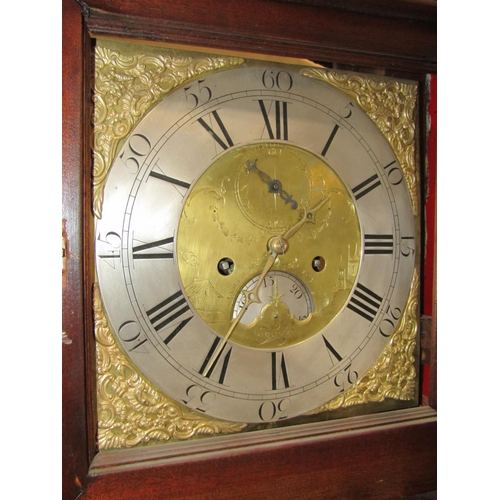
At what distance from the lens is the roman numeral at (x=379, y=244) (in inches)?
41.9

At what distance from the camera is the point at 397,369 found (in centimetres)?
110

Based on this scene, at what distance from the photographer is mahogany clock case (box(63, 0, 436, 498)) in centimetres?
83

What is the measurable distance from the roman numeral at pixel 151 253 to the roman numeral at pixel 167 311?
76 mm

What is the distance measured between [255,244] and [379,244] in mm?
294

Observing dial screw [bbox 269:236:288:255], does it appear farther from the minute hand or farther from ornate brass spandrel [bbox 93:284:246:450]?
ornate brass spandrel [bbox 93:284:246:450]

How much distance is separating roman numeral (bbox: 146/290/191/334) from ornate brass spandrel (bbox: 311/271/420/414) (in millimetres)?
420

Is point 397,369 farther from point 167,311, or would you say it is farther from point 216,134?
point 216,134

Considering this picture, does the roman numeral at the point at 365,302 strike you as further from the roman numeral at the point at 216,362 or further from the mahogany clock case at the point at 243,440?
the roman numeral at the point at 216,362

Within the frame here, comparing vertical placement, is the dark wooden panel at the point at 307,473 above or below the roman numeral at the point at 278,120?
below

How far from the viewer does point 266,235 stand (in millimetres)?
988

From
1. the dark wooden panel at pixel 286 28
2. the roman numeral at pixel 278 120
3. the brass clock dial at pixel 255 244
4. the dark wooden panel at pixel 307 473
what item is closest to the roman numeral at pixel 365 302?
the brass clock dial at pixel 255 244

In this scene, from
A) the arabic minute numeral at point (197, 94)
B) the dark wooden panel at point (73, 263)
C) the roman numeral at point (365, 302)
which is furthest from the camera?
the roman numeral at point (365, 302)

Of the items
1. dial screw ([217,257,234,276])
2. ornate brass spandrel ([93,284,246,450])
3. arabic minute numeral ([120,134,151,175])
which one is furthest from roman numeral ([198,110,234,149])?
ornate brass spandrel ([93,284,246,450])

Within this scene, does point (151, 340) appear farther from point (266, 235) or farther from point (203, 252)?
point (266, 235)
